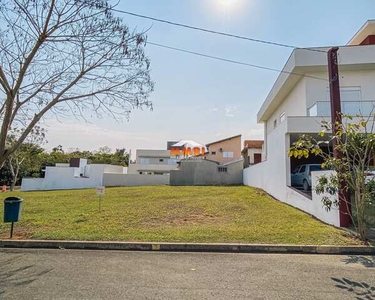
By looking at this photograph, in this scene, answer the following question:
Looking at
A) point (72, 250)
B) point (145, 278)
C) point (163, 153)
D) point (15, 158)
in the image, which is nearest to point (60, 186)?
point (15, 158)

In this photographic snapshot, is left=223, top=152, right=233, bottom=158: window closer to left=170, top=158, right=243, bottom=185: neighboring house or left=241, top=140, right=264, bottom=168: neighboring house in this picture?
left=241, top=140, right=264, bottom=168: neighboring house

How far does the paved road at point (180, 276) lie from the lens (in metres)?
4.06

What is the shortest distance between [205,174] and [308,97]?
14418 millimetres

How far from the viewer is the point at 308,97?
15555 millimetres

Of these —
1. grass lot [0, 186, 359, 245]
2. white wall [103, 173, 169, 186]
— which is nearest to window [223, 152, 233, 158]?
white wall [103, 173, 169, 186]

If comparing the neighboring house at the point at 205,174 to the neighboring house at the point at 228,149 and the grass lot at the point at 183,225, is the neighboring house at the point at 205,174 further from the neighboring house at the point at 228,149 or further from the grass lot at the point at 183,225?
the grass lot at the point at 183,225

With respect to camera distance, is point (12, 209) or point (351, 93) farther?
point (351, 93)

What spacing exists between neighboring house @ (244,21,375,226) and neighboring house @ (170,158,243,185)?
25.5ft

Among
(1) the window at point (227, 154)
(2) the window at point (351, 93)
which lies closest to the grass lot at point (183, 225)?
(2) the window at point (351, 93)

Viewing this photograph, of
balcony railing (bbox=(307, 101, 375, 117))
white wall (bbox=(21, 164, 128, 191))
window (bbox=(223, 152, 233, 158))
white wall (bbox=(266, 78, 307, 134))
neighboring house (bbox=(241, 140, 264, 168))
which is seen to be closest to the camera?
balcony railing (bbox=(307, 101, 375, 117))

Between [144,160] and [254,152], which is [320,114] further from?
[144,160]

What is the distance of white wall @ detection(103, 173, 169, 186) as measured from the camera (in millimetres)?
31391

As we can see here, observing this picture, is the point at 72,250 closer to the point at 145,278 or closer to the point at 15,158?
the point at 145,278

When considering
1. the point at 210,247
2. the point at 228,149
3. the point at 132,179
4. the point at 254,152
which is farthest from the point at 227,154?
the point at 210,247
